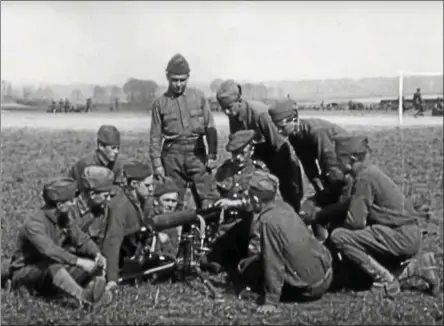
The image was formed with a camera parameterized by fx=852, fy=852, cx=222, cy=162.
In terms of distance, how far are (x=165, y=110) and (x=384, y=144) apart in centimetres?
186

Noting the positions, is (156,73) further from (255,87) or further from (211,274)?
(211,274)

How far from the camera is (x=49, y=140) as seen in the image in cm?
638


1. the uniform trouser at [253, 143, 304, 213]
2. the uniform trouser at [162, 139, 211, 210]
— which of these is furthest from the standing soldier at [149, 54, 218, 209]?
the uniform trouser at [253, 143, 304, 213]

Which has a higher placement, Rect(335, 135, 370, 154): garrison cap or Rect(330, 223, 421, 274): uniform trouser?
Rect(335, 135, 370, 154): garrison cap

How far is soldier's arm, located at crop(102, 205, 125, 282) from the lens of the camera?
5.11m

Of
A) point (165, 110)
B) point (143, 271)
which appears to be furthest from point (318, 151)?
point (143, 271)

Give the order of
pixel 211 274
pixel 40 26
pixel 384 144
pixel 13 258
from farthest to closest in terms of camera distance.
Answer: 1. pixel 384 144
2. pixel 40 26
3. pixel 211 274
4. pixel 13 258

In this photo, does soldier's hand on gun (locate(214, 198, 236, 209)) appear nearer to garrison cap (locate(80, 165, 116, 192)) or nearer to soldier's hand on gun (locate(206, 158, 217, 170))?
soldier's hand on gun (locate(206, 158, 217, 170))

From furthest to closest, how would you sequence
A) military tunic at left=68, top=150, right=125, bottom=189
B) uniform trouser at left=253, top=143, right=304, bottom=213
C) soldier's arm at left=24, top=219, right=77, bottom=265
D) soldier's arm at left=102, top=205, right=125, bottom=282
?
uniform trouser at left=253, top=143, right=304, bottom=213, military tunic at left=68, top=150, right=125, bottom=189, soldier's arm at left=102, top=205, right=125, bottom=282, soldier's arm at left=24, top=219, right=77, bottom=265

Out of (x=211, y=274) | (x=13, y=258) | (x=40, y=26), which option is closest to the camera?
(x=13, y=258)

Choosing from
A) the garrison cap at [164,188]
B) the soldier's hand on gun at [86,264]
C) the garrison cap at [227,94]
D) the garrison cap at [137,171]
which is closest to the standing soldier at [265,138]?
the garrison cap at [227,94]

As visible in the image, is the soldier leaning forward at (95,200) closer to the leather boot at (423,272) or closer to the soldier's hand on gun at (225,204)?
the soldier's hand on gun at (225,204)

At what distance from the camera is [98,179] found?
17.3 ft

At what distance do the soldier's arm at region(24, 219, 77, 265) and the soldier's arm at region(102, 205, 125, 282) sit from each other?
0.26 metres
